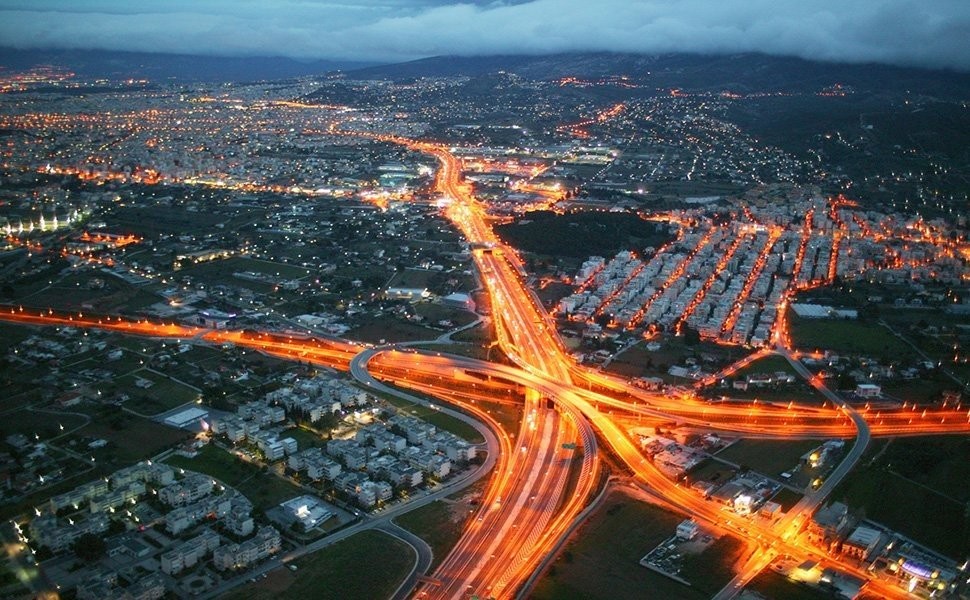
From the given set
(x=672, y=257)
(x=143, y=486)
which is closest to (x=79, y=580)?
(x=143, y=486)

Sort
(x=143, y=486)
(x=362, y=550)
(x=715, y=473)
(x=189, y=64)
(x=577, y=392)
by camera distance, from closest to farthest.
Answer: (x=362, y=550)
(x=143, y=486)
(x=715, y=473)
(x=577, y=392)
(x=189, y=64)

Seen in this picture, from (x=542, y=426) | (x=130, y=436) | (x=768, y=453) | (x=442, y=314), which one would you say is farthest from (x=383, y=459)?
(x=442, y=314)

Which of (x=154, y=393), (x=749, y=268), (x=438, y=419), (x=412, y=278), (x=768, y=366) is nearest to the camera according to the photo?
(x=438, y=419)

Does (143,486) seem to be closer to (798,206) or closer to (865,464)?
(865,464)

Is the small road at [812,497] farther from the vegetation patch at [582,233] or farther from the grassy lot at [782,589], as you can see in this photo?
the vegetation patch at [582,233]

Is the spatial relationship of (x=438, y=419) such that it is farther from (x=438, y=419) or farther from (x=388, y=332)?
(x=388, y=332)

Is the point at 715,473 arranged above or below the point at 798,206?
below
